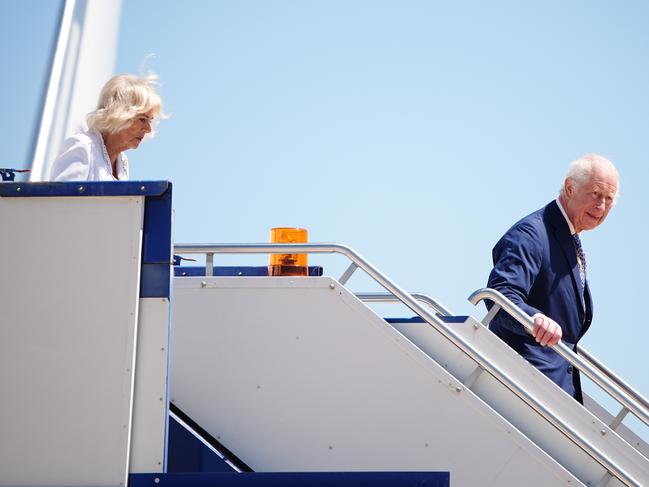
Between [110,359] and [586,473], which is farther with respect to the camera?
[586,473]

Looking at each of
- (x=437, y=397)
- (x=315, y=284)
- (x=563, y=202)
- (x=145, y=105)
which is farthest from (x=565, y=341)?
(x=145, y=105)

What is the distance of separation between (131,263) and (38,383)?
502 mm

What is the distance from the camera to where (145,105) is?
154 inches

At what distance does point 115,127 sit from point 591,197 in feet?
7.88

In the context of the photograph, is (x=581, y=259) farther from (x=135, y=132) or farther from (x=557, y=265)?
(x=135, y=132)

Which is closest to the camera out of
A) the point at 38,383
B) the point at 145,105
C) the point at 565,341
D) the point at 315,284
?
the point at 38,383

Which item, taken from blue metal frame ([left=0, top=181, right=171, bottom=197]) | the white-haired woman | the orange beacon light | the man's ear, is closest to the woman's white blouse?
the white-haired woman

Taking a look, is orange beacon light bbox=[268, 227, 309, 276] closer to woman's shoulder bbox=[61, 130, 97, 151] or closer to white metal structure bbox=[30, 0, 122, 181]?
woman's shoulder bbox=[61, 130, 97, 151]

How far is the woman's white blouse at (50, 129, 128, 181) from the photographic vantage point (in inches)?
146

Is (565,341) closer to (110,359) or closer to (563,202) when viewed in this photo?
(563,202)

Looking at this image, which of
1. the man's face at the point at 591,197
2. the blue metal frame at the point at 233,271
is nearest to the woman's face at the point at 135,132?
the blue metal frame at the point at 233,271

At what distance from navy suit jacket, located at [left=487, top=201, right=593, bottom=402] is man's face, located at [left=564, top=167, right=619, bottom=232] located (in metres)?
0.08

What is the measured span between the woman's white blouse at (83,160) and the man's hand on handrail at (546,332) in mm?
1871

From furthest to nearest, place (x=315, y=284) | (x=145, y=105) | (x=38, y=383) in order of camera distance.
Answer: (x=315, y=284) → (x=145, y=105) → (x=38, y=383)
